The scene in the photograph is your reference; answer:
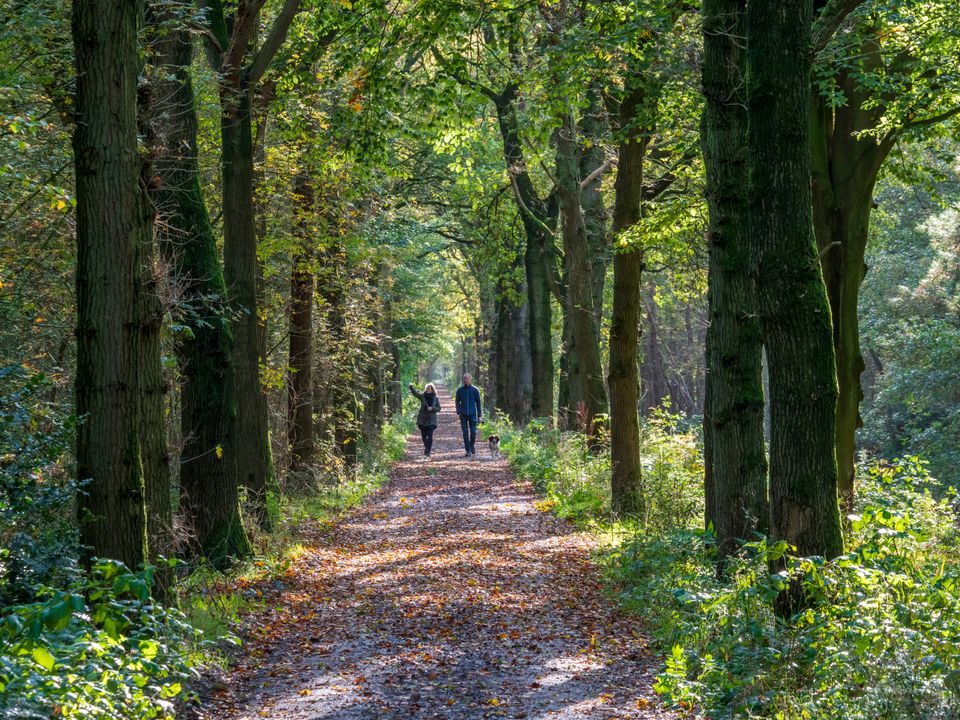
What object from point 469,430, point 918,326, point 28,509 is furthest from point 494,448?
point 28,509

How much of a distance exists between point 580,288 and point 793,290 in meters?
12.2

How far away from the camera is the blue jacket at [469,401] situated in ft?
81.2

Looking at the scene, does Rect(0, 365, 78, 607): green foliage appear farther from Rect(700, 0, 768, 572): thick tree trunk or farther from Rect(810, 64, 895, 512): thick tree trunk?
Rect(810, 64, 895, 512): thick tree trunk

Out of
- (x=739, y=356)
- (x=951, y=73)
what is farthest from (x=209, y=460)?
(x=951, y=73)

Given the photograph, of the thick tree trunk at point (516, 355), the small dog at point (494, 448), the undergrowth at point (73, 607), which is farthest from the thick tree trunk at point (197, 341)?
the thick tree trunk at point (516, 355)

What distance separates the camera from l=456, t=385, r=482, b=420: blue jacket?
81.2 feet

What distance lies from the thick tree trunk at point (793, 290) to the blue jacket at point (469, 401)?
61.3 feet

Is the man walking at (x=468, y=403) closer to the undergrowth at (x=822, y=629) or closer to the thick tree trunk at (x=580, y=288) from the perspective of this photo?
the thick tree trunk at (x=580, y=288)

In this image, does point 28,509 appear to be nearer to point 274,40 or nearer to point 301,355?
point 274,40

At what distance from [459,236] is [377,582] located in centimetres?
2379

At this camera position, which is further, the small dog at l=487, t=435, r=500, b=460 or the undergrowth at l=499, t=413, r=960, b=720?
the small dog at l=487, t=435, r=500, b=460

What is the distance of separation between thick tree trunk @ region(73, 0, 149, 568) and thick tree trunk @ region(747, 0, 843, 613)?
4.34 meters

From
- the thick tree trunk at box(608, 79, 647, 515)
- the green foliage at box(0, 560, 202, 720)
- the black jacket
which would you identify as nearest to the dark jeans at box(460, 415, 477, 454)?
the black jacket

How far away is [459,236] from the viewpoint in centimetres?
3325
